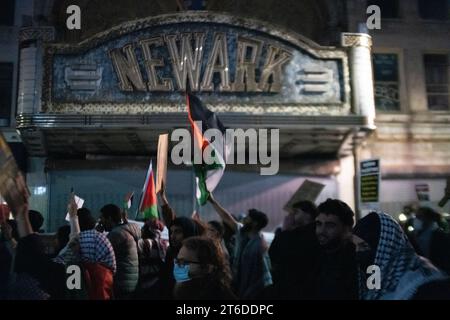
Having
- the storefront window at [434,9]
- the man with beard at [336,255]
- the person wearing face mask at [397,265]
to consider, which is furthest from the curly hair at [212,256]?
the storefront window at [434,9]

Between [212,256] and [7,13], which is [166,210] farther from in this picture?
[7,13]

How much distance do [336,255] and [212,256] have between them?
1009mm

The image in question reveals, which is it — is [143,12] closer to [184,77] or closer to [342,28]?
[184,77]

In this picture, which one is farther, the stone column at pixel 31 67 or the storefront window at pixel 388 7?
the storefront window at pixel 388 7

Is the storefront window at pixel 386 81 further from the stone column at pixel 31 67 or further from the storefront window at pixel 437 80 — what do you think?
the stone column at pixel 31 67

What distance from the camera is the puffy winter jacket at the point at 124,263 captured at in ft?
18.2

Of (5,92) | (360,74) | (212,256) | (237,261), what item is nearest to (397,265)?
(212,256)

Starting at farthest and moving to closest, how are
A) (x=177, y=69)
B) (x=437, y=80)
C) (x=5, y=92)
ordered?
(x=437, y=80)
(x=5, y=92)
(x=177, y=69)

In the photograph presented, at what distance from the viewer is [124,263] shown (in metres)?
5.57

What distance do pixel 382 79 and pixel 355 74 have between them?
2.36 m

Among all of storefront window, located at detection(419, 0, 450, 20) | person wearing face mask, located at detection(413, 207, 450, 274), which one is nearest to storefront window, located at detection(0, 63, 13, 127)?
person wearing face mask, located at detection(413, 207, 450, 274)

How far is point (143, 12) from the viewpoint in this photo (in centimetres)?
1295

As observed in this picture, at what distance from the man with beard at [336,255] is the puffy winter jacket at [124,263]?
236cm
